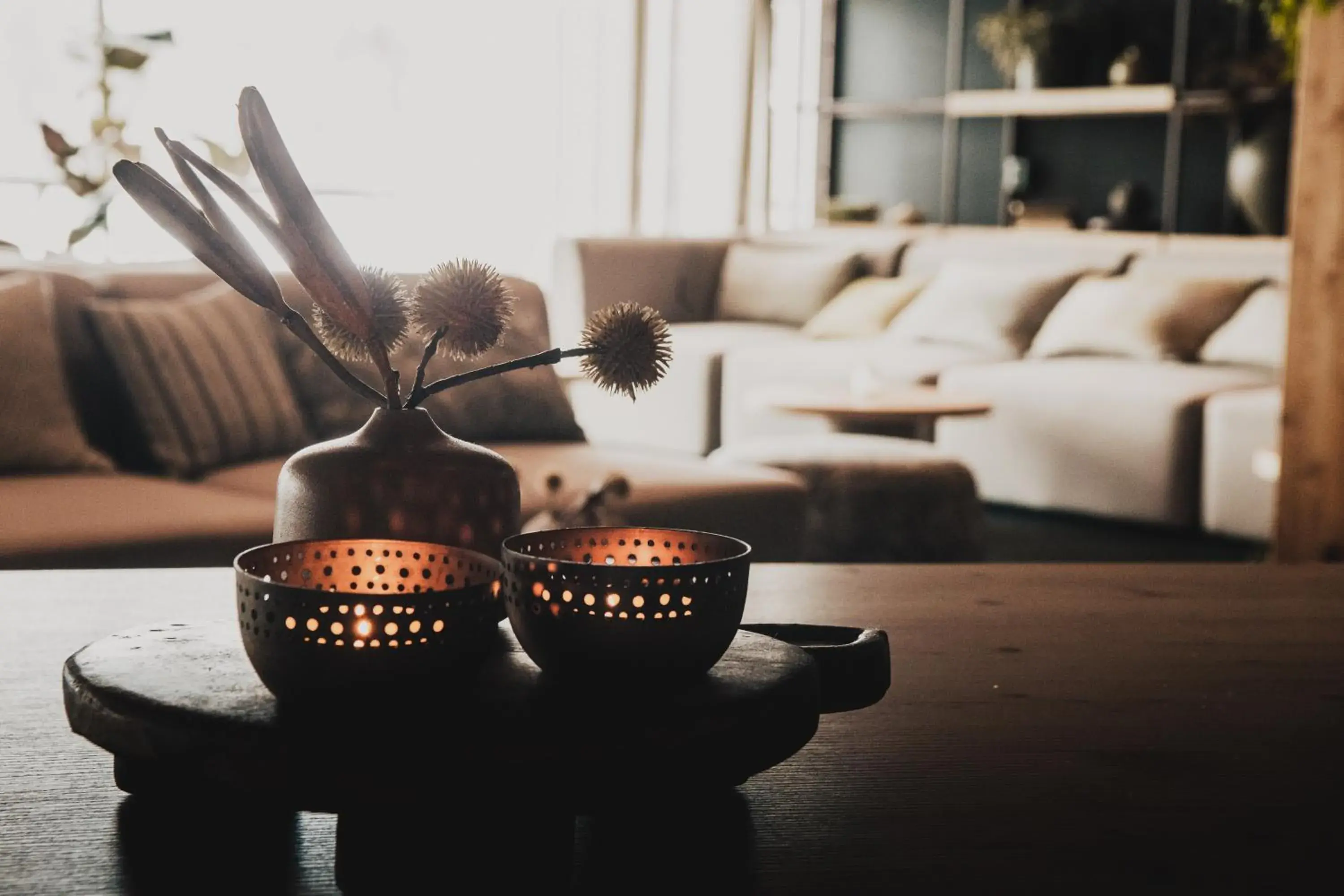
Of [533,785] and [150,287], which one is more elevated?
[150,287]

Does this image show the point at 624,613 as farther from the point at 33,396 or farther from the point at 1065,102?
the point at 1065,102

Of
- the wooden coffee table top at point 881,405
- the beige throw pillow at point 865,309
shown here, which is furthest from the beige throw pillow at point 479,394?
the beige throw pillow at point 865,309

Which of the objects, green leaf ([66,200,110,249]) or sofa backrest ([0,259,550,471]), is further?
green leaf ([66,200,110,249])

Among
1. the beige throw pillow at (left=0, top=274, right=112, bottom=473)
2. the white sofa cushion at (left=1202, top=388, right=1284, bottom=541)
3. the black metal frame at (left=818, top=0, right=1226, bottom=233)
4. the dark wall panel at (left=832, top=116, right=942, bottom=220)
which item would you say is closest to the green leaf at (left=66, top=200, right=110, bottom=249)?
the beige throw pillow at (left=0, top=274, right=112, bottom=473)

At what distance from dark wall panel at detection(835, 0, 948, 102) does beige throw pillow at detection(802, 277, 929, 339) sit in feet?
6.45

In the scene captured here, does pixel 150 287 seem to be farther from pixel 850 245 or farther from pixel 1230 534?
pixel 850 245

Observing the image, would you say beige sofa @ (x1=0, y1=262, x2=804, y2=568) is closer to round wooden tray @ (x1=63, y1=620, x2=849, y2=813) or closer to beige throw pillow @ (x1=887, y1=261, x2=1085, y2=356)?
round wooden tray @ (x1=63, y1=620, x2=849, y2=813)

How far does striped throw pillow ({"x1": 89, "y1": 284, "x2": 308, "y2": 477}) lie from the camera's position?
2623mm

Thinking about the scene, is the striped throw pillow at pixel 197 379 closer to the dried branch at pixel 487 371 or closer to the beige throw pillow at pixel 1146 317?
the dried branch at pixel 487 371

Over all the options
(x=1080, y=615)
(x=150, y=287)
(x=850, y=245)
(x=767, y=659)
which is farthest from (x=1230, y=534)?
(x=767, y=659)

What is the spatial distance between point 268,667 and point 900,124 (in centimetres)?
733

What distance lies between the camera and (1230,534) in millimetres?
4352

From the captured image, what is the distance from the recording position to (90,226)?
4137 millimetres

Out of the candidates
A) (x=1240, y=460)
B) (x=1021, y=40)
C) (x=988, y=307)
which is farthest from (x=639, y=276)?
(x=1240, y=460)
